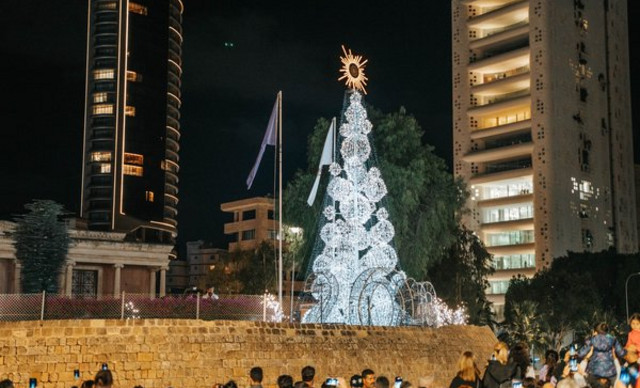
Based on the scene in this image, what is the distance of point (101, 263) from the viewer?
52312 millimetres

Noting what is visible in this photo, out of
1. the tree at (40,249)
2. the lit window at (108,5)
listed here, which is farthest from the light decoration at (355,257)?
the lit window at (108,5)

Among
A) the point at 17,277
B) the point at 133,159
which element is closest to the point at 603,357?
the point at 17,277

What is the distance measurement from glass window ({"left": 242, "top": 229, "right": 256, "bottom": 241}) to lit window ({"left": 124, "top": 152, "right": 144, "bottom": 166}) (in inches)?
1051

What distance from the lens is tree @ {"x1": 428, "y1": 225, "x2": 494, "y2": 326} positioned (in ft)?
166

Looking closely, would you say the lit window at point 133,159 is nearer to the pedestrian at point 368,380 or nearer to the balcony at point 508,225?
the balcony at point 508,225

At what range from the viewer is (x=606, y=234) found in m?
89.4

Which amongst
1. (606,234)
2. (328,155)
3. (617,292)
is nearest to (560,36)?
(606,234)

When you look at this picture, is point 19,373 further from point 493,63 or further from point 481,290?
point 493,63

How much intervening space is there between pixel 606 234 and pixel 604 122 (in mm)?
12140

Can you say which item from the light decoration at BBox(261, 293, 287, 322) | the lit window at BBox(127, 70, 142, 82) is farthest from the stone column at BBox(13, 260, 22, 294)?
the lit window at BBox(127, 70, 142, 82)

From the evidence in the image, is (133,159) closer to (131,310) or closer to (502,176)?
(502,176)

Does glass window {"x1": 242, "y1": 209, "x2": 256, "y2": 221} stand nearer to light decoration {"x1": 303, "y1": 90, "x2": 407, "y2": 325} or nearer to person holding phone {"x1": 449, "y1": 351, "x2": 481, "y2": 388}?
light decoration {"x1": 303, "y1": 90, "x2": 407, "y2": 325}

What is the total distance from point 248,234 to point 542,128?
46693 mm

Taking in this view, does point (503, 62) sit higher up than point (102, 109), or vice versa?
point (503, 62)
